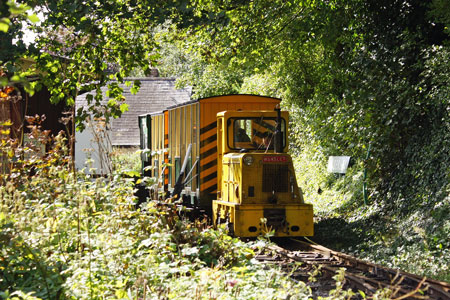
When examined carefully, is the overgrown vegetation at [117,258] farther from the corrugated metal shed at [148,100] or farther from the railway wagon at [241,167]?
the corrugated metal shed at [148,100]

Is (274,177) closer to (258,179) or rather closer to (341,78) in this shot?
(258,179)

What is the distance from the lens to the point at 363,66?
1708 centimetres

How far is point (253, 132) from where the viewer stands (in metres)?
14.8

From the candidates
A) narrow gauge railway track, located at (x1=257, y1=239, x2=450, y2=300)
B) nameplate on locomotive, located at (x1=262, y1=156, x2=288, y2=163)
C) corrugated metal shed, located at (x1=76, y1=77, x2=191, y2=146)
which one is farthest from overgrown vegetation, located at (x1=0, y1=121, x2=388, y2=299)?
corrugated metal shed, located at (x1=76, y1=77, x2=191, y2=146)

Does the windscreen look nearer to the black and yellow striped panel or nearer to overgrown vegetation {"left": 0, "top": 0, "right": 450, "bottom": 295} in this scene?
the black and yellow striped panel

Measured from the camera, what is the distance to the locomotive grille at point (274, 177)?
13984 millimetres

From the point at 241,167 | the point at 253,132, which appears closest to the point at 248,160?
the point at 241,167

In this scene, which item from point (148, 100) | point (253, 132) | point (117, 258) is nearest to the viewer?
point (117, 258)

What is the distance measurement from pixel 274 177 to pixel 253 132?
1238 mm

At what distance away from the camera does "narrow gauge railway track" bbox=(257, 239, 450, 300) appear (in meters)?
8.49

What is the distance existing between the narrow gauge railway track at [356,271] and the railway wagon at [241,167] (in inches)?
30.8

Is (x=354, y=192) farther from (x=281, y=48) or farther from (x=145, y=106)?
(x=145, y=106)

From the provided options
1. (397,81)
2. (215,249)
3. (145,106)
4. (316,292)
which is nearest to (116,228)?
(215,249)

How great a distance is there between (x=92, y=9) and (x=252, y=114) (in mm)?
4335
